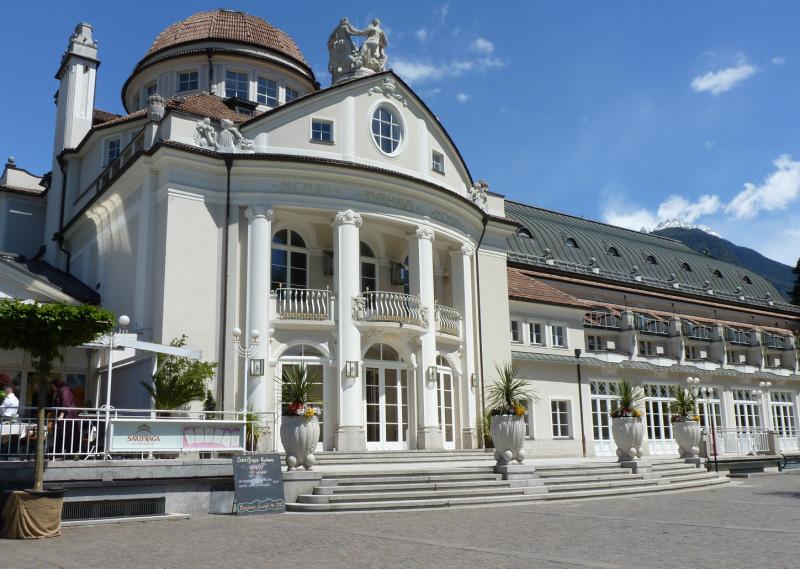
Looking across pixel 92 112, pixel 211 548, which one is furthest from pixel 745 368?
pixel 211 548

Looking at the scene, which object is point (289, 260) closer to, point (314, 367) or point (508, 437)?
point (314, 367)

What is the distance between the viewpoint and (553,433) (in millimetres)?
31734

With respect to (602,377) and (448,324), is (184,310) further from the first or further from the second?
(602,377)

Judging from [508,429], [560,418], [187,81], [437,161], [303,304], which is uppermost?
[187,81]

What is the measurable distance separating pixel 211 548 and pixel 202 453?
6.34m

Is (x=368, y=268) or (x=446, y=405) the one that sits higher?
(x=368, y=268)

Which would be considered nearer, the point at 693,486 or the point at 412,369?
the point at 693,486

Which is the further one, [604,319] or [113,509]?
[604,319]

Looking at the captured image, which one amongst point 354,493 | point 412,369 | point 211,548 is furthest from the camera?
point 412,369

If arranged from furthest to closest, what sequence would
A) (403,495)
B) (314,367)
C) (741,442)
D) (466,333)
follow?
1. (741,442)
2. (466,333)
3. (314,367)
4. (403,495)

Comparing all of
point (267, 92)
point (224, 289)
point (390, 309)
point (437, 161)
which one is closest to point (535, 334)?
point (437, 161)

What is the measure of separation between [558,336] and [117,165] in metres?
19.5

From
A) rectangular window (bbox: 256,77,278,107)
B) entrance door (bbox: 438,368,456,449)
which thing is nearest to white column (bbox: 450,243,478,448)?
entrance door (bbox: 438,368,456,449)

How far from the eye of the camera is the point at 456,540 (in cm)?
1089
